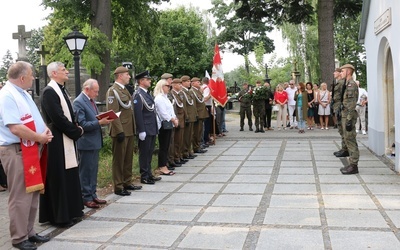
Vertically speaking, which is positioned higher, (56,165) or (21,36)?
(21,36)

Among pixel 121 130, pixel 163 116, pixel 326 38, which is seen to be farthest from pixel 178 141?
pixel 326 38

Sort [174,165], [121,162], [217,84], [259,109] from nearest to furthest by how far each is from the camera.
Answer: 1. [121,162]
2. [174,165]
3. [217,84]
4. [259,109]

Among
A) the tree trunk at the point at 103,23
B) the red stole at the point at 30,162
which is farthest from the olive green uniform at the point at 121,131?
the tree trunk at the point at 103,23

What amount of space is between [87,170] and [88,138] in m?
0.48

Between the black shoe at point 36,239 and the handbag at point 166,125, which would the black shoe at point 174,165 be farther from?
the black shoe at point 36,239

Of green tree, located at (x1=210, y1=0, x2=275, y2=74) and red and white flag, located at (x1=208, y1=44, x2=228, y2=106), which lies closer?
red and white flag, located at (x1=208, y1=44, x2=228, y2=106)

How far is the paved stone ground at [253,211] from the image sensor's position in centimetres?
454

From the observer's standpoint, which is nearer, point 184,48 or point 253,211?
point 253,211

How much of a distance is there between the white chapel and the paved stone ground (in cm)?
72

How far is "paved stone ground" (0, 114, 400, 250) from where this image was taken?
4.54m

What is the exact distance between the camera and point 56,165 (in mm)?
5137

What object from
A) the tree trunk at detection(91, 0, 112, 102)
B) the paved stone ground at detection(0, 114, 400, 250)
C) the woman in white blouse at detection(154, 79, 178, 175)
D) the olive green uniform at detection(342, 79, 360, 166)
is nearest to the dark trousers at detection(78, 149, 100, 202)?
the paved stone ground at detection(0, 114, 400, 250)

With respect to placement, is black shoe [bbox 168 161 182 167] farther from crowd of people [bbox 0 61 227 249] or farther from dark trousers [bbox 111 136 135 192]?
dark trousers [bbox 111 136 135 192]

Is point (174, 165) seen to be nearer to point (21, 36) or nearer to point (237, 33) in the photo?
point (21, 36)
